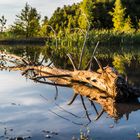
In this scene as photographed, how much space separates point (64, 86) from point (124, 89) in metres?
3.37

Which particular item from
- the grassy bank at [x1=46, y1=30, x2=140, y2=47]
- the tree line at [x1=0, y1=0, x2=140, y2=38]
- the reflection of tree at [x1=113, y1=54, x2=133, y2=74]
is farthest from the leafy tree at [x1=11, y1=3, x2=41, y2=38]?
the reflection of tree at [x1=113, y1=54, x2=133, y2=74]

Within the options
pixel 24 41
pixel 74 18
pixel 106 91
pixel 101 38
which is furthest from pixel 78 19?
pixel 106 91

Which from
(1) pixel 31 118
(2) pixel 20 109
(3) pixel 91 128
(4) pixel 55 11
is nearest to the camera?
(3) pixel 91 128

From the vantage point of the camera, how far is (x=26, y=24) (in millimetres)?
62125

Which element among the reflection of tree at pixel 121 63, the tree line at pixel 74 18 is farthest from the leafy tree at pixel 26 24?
the reflection of tree at pixel 121 63

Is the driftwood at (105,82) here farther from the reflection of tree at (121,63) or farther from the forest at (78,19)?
the forest at (78,19)

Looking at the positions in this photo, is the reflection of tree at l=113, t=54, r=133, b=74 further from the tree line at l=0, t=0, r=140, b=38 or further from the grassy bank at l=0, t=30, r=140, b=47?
the tree line at l=0, t=0, r=140, b=38

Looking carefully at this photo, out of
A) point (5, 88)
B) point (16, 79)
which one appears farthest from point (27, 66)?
point (5, 88)

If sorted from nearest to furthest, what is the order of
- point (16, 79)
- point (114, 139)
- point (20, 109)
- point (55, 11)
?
1. point (114, 139)
2. point (20, 109)
3. point (16, 79)
4. point (55, 11)

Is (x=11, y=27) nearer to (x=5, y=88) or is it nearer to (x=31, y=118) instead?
(x=5, y=88)

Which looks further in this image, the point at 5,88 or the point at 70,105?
the point at 5,88

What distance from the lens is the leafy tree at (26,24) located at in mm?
61906

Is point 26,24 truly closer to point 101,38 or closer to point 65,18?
point 65,18

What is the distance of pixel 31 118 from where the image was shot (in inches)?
367
